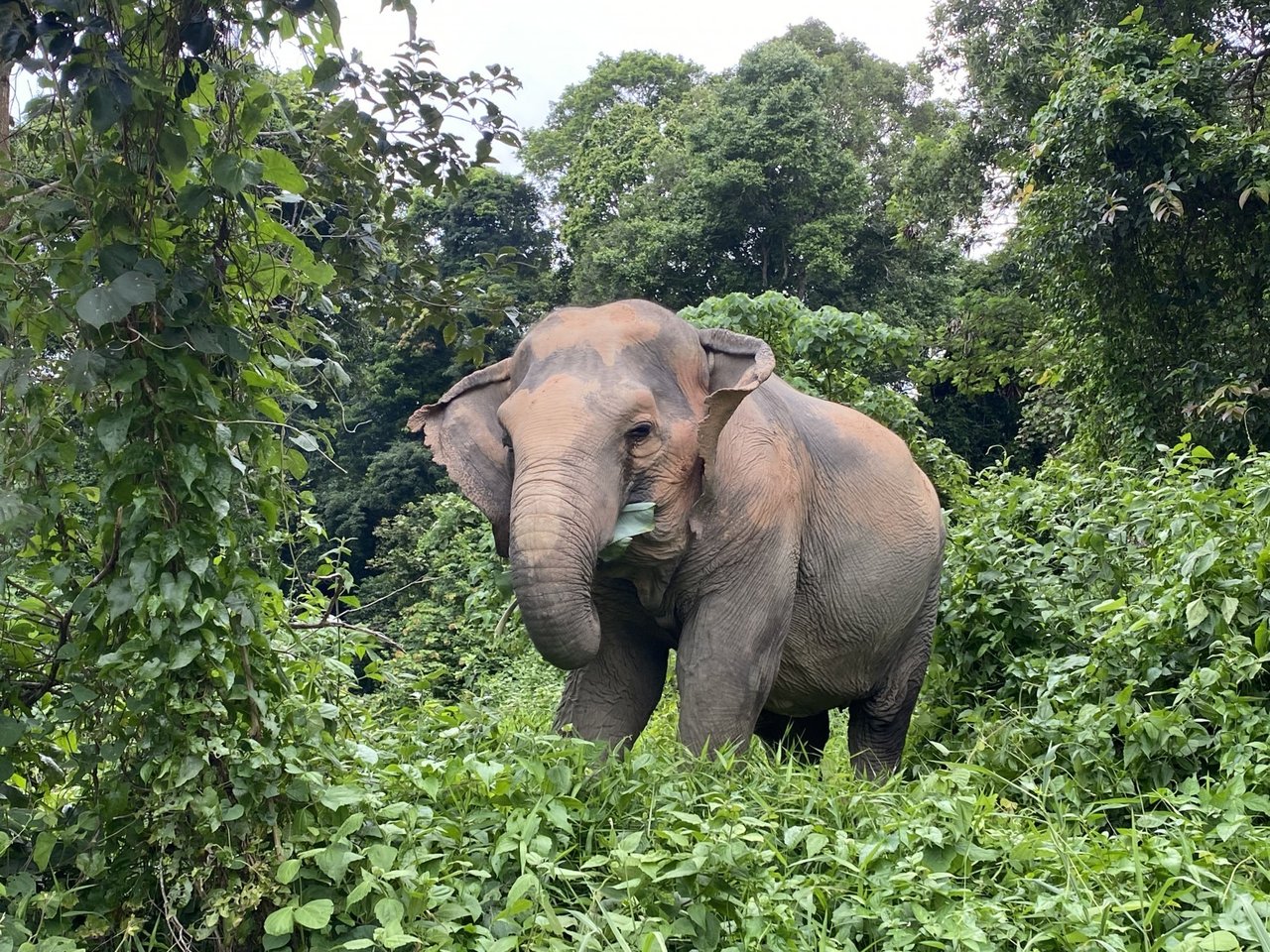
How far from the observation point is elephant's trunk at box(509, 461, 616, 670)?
323cm

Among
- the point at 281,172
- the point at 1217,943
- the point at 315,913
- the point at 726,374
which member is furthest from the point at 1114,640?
the point at 281,172

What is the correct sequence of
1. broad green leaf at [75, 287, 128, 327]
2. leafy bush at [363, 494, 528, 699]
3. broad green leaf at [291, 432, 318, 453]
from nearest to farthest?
broad green leaf at [75, 287, 128, 327] → broad green leaf at [291, 432, 318, 453] → leafy bush at [363, 494, 528, 699]

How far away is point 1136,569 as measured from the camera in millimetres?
5785

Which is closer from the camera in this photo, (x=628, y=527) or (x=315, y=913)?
(x=315, y=913)

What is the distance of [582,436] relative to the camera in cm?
348

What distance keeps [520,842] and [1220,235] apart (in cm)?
909

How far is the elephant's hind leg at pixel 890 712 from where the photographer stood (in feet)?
17.2

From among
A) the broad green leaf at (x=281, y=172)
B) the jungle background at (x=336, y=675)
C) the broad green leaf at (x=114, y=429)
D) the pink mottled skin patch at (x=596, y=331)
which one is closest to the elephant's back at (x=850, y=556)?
the jungle background at (x=336, y=675)

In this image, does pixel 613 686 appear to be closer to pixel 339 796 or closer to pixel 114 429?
pixel 339 796

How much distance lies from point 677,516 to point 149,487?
1.57 metres

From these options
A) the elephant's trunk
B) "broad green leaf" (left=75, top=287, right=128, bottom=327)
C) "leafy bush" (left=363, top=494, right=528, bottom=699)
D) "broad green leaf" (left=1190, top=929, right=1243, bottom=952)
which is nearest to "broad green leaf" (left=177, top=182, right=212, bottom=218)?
"broad green leaf" (left=75, top=287, right=128, bottom=327)

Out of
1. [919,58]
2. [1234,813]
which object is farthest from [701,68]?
[1234,813]

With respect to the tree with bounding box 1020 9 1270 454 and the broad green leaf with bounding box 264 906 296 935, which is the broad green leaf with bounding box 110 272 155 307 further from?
the tree with bounding box 1020 9 1270 454

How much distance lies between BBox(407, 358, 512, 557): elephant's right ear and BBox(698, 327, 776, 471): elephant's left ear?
631 mm
